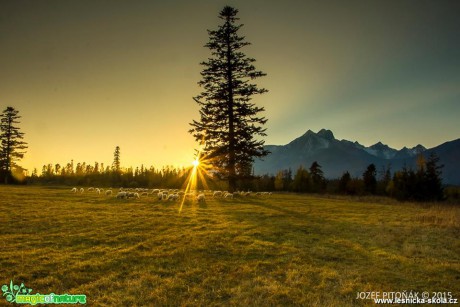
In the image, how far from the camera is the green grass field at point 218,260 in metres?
8.08

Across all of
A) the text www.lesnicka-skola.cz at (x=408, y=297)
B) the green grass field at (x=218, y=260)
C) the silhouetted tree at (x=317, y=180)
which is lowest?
the text www.lesnicka-skola.cz at (x=408, y=297)

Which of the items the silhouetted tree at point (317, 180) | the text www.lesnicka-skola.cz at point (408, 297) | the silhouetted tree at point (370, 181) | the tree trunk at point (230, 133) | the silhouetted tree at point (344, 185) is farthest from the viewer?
the silhouetted tree at point (317, 180)

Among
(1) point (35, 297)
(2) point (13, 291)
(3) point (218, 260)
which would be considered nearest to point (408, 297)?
(3) point (218, 260)

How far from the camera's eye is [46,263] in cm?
963

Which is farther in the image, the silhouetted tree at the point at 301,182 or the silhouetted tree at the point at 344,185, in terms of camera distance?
the silhouetted tree at the point at 301,182

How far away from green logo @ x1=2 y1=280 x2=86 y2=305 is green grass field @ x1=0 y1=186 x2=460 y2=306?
8.8 inches

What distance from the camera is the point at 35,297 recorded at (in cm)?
747

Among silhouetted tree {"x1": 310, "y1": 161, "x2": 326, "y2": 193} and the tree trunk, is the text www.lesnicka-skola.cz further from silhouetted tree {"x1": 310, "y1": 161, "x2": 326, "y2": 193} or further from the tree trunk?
silhouetted tree {"x1": 310, "y1": 161, "x2": 326, "y2": 193}

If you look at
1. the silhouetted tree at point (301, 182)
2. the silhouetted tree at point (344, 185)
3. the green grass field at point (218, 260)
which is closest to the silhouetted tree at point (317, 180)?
the silhouetted tree at point (301, 182)

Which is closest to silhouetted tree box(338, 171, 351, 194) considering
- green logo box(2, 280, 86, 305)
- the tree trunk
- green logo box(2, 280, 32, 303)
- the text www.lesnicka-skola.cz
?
the tree trunk

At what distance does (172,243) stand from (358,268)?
7.27m

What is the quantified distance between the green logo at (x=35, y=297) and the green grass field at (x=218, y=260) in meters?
0.22

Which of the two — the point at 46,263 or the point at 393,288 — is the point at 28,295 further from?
the point at 393,288

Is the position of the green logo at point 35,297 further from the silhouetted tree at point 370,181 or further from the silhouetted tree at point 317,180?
the silhouetted tree at point 370,181
